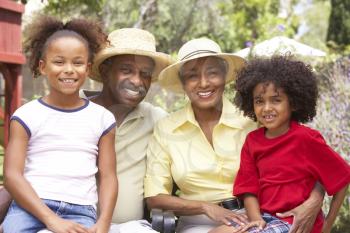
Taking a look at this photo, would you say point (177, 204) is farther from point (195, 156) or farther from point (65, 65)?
point (65, 65)

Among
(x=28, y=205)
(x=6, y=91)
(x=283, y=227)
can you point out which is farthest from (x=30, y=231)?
(x=6, y=91)

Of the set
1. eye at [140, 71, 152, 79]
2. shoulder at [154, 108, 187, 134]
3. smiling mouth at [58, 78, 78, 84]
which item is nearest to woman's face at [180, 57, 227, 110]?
shoulder at [154, 108, 187, 134]

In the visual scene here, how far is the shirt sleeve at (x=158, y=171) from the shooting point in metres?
3.61

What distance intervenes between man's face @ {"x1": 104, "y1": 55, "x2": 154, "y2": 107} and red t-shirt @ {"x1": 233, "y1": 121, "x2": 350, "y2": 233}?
0.85 m

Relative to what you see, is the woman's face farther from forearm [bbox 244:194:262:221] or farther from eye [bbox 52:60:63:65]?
eye [bbox 52:60:63:65]

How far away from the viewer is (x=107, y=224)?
3113 mm

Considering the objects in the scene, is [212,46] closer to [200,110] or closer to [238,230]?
[200,110]

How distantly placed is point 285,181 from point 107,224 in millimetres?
970

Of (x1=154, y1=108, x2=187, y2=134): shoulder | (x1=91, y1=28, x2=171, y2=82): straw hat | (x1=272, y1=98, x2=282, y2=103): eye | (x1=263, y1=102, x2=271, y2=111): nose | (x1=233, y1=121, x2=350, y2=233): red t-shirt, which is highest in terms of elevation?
(x1=91, y1=28, x2=171, y2=82): straw hat

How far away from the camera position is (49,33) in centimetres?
A: 331

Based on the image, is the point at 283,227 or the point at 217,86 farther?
the point at 217,86

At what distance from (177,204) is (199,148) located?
0.37 meters

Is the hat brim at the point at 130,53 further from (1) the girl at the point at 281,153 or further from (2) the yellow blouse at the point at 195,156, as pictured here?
(1) the girl at the point at 281,153

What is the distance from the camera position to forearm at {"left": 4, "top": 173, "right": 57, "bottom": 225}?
114 inches
